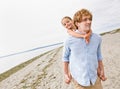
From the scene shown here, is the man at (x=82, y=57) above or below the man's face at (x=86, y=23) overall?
below

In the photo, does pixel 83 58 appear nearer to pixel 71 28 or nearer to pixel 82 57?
pixel 82 57

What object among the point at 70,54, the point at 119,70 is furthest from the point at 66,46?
the point at 119,70

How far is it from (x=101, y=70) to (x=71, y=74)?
Answer: 66 centimetres

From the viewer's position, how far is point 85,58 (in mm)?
7582

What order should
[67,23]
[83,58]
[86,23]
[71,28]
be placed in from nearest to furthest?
[86,23] → [83,58] → [71,28] → [67,23]

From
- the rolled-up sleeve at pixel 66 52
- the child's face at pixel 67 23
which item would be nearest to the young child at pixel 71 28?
the child's face at pixel 67 23

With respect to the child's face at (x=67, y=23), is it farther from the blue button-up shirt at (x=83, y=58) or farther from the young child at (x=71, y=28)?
the blue button-up shirt at (x=83, y=58)

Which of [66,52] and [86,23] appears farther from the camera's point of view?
[66,52]

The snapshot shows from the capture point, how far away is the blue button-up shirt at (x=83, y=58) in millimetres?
7591

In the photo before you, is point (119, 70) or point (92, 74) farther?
point (119, 70)

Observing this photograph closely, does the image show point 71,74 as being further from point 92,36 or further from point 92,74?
point 92,36

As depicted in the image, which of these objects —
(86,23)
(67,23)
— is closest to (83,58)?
(86,23)

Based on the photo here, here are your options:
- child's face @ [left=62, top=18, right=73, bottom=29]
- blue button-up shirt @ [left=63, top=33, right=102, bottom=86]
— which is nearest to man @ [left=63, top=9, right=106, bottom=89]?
blue button-up shirt @ [left=63, top=33, right=102, bottom=86]

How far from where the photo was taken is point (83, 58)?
759cm
